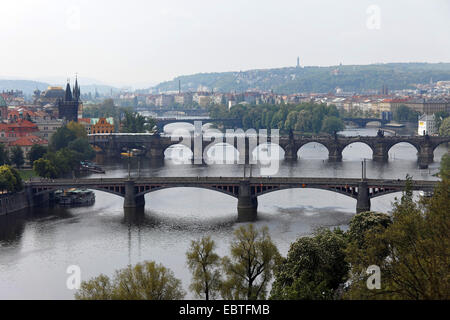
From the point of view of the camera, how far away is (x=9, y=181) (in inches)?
1591

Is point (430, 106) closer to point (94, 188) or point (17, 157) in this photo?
point (17, 157)

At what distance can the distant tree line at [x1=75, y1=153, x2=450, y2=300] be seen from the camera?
47.9ft

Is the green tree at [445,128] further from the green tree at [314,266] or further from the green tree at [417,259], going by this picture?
the green tree at [417,259]

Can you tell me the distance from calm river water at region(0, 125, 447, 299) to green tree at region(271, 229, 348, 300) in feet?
16.2

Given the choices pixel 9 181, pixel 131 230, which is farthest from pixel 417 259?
pixel 9 181

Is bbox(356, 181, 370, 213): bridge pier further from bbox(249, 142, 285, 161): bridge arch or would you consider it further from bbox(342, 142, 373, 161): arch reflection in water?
bbox(342, 142, 373, 161): arch reflection in water

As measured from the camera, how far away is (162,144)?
74.2 meters

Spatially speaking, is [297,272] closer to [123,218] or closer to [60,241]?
[60,241]

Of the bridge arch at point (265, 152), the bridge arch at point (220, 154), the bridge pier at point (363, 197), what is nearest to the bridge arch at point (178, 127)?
the bridge arch at point (220, 154)

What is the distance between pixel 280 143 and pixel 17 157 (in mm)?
27937

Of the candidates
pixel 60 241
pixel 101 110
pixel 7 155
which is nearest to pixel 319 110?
pixel 101 110

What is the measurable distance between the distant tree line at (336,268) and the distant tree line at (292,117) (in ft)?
230

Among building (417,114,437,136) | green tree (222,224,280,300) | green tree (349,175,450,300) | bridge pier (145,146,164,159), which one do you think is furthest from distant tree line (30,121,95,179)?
building (417,114,437,136)

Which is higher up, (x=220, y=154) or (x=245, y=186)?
(x=245, y=186)
